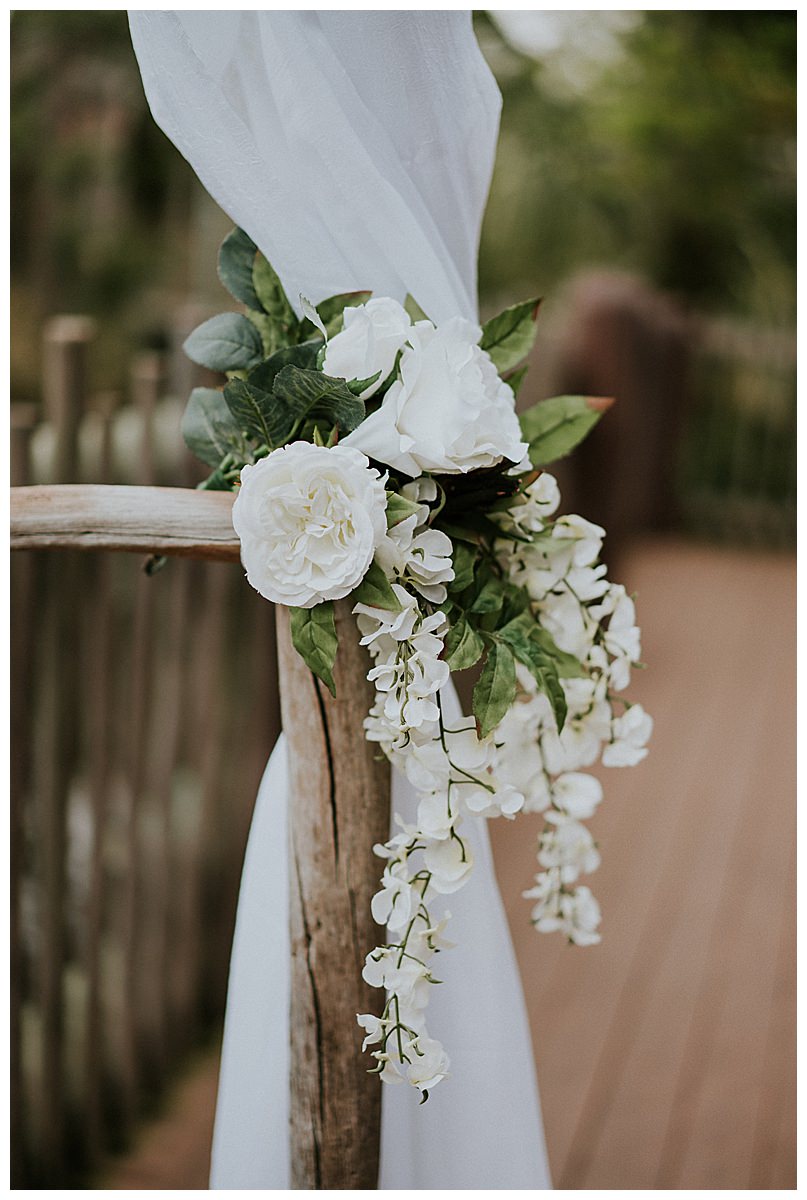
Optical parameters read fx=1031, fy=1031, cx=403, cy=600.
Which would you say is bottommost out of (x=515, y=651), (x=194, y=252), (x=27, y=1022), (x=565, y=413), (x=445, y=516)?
(x=27, y=1022)

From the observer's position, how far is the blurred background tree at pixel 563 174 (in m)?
6.88

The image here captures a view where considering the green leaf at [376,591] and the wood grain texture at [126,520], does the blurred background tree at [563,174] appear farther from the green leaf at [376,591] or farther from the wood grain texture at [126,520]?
the green leaf at [376,591]

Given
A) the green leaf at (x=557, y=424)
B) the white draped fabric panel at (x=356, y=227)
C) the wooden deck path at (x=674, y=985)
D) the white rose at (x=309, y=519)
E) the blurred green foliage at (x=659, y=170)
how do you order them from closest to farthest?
the white rose at (x=309, y=519) < the white draped fabric panel at (x=356, y=227) < the green leaf at (x=557, y=424) < the wooden deck path at (x=674, y=985) < the blurred green foliage at (x=659, y=170)

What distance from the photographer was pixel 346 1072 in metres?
1.03

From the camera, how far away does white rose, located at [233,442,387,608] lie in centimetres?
77

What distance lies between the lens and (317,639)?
0.82 m

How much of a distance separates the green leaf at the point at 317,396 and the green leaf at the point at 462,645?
19 centimetres

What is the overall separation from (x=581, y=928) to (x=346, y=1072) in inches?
11.1

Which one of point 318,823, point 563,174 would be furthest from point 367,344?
point 563,174

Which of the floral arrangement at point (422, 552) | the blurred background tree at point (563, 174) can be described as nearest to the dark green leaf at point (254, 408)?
the floral arrangement at point (422, 552)

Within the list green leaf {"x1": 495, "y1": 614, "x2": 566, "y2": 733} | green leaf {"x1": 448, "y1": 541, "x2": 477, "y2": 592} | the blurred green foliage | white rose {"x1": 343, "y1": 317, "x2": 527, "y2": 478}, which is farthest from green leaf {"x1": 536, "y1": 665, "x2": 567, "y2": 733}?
the blurred green foliage

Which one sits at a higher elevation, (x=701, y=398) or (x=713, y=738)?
(x=701, y=398)

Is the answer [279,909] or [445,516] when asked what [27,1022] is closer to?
[279,909]

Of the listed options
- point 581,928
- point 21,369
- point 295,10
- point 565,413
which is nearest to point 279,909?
point 581,928
